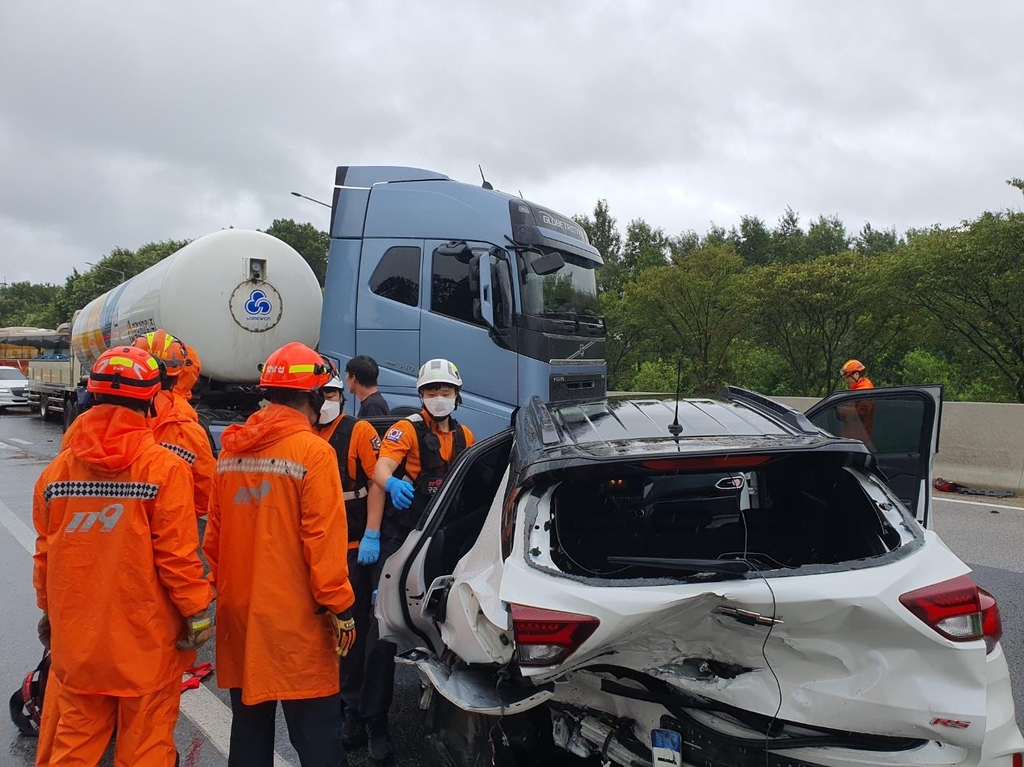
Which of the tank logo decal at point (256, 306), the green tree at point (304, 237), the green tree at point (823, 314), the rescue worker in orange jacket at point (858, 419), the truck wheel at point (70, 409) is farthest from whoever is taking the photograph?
the green tree at point (304, 237)

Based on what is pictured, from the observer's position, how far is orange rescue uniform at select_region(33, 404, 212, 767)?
2473 mm

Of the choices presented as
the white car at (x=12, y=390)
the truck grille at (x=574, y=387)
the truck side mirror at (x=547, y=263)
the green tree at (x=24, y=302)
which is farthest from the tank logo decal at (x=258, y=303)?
the green tree at (x=24, y=302)

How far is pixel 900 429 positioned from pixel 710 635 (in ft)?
9.01

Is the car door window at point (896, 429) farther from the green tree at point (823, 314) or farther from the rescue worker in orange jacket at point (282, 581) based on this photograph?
the green tree at point (823, 314)

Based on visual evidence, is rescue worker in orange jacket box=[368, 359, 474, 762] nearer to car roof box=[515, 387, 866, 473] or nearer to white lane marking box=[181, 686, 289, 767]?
car roof box=[515, 387, 866, 473]

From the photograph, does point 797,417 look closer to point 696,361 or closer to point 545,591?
point 545,591

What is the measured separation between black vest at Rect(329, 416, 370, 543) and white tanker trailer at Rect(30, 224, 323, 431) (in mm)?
4946

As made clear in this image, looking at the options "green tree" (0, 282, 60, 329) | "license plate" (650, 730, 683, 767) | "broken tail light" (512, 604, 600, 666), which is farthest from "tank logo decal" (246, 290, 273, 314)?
"green tree" (0, 282, 60, 329)

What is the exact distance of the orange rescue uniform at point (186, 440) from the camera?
11.3 ft

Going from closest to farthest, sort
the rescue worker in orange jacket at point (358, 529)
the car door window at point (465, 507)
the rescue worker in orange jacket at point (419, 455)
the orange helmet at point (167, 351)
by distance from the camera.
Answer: the car door window at point (465, 507)
the rescue worker in orange jacket at point (358, 529)
the rescue worker in orange jacket at point (419, 455)
the orange helmet at point (167, 351)

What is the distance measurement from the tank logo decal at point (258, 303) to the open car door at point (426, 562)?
5.80 m

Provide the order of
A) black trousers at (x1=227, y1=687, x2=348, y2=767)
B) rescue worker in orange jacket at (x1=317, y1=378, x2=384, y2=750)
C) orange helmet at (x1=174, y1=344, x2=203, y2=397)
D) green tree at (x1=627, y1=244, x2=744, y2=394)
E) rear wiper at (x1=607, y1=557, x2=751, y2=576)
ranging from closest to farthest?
rear wiper at (x1=607, y1=557, x2=751, y2=576)
black trousers at (x1=227, y1=687, x2=348, y2=767)
rescue worker in orange jacket at (x1=317, y1=378, x2=384, y2=750)
orange helmet at (x1=174, y1=344, x2=203, y2=397)
green tree at (x1=627, y1=244, x2=744, y2=394)

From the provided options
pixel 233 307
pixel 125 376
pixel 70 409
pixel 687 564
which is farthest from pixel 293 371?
pixel 70 409

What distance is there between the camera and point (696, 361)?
1664cm
